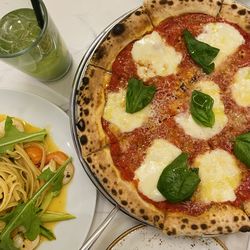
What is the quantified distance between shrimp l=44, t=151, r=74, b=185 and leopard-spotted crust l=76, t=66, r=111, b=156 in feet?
0.52

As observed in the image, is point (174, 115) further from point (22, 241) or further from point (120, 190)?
point (22, 241)

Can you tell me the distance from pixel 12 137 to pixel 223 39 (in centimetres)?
79

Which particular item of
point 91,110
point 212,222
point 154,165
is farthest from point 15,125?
point 212,222

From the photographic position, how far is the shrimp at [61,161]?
1.75 metres

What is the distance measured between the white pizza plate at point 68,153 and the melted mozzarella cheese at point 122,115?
0.68 ft

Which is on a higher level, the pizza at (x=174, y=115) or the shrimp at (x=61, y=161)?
the pizza at (x=174, y=115)

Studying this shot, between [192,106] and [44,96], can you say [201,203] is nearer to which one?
[192,106]

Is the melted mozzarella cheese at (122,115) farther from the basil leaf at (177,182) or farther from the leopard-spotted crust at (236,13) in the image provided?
the leopard-spotted crust at (236,13)

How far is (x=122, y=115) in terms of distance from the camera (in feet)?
5.40

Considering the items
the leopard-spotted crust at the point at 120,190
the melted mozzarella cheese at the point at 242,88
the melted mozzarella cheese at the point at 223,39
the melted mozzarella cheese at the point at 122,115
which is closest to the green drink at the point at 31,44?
the melted mozzarella cheese at the point at 122,115

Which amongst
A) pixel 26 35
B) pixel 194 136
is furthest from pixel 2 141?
pixel 194 136

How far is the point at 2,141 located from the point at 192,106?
0.66 metres

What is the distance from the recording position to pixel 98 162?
63.2 inches

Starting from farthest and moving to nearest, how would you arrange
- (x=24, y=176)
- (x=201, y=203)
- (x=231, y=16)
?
(x=24, y=176) → (x=231, y=16) → (x=201, y=203)
